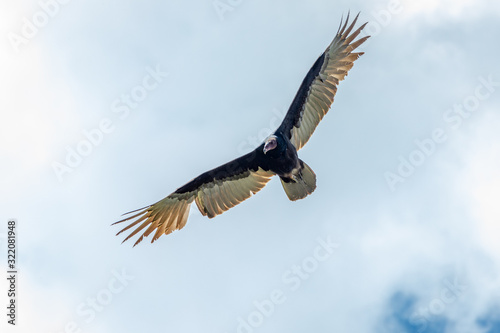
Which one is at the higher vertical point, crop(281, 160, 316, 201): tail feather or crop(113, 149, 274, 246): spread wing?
crop(113, 149, 274, 246): spread wing

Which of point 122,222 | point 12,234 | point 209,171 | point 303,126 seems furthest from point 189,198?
point 12,234

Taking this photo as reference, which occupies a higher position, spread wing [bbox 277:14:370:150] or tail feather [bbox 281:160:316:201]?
spread wing [bbox 277:14:370:150]

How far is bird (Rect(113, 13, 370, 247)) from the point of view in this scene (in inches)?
573

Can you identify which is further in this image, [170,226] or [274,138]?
[170,226]

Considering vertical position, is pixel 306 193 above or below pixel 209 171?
below

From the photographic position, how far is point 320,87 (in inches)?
584

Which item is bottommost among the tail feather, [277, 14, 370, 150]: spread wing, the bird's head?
the tail feather

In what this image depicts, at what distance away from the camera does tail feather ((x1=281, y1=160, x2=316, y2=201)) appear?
573 inches

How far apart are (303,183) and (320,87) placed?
203cm

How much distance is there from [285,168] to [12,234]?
236 inches

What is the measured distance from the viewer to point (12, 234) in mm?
15227

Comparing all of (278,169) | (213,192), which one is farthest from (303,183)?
(213,192)

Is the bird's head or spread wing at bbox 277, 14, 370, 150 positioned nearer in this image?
the bird's head

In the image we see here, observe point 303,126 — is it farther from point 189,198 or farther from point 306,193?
point 189,198
